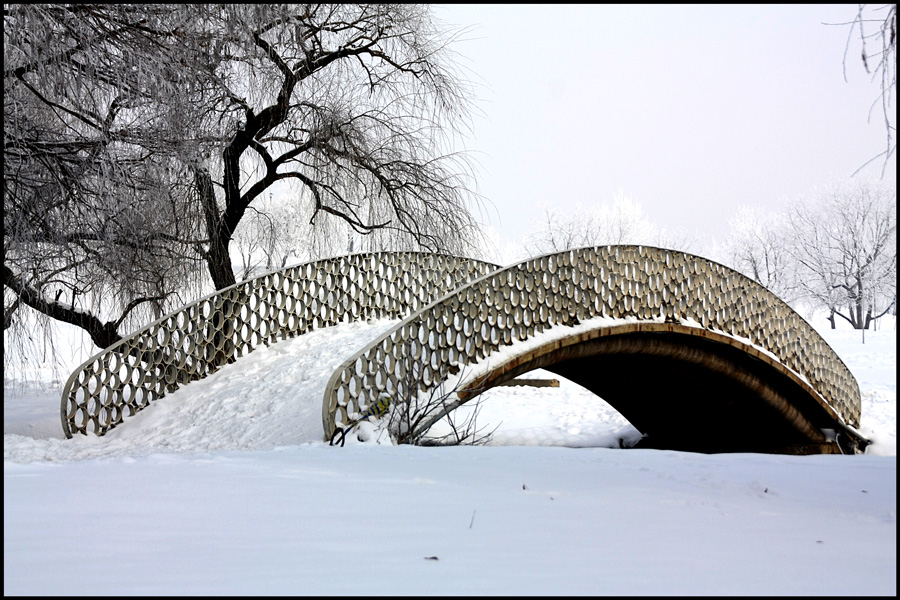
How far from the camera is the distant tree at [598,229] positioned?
39375mm

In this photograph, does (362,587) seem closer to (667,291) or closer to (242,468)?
(242,468)

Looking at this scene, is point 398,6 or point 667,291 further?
point 667,291

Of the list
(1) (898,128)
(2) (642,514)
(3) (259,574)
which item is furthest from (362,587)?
(1) (898,128)

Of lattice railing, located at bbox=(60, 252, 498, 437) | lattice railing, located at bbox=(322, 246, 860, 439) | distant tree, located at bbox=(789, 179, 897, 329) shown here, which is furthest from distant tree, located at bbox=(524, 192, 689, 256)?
lattice railing, located at bbox=(60, 252, 498, 437)

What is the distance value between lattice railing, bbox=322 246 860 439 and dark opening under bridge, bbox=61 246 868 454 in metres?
0.02

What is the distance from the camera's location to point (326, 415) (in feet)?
21.9

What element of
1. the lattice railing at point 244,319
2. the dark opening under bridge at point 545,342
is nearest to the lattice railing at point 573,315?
the dark opening under bridge at point 545,342

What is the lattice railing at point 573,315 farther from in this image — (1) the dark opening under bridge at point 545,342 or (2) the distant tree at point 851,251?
(2) the distant tree at point 851,251

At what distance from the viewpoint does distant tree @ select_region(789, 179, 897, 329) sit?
1190 inches

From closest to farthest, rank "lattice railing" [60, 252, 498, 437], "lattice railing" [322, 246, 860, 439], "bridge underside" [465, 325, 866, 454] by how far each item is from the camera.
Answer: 1. "lattice railing" [322, 246, 860, 439]
2. "lattice railing" [60, 252, 498, 437]
3. "bridge underside" [465, 325, 866, 454]

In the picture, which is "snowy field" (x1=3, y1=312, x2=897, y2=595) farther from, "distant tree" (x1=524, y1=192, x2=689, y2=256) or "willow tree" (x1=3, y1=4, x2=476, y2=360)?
"distant tree" (x1=524, y1=192, x2=689, y2=256)

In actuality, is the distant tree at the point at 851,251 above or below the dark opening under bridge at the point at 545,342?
above

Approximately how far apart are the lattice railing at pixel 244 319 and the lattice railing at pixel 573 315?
2138 millimetres

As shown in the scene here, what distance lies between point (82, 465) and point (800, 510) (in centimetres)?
354
